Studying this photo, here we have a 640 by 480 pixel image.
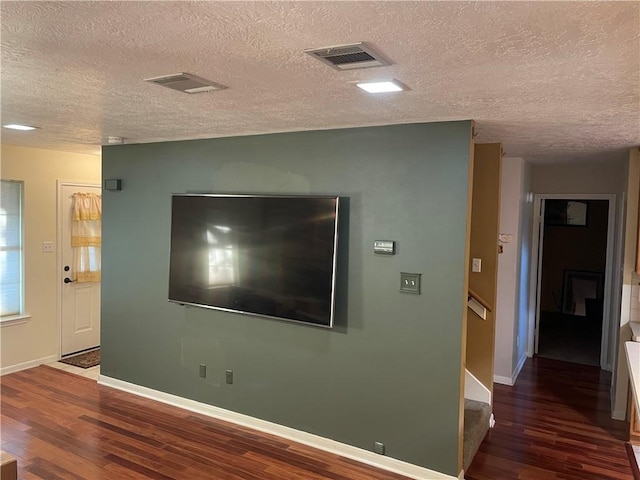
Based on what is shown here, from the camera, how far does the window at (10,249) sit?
5098mm

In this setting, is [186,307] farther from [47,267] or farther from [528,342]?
[528,342]

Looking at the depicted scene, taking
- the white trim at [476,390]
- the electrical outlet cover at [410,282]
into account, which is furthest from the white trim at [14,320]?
the white trim at [476,390]

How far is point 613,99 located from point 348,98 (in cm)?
130

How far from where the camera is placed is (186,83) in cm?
232

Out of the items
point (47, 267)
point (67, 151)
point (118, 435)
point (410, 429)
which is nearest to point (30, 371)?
point (47, 267)

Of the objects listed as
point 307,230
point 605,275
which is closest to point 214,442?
point 307,230

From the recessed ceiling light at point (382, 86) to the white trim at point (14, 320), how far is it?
4.72 meters

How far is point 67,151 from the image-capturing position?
5473 mm

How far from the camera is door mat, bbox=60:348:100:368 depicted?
18.0ft

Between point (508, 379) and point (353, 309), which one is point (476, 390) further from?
point (353, 309)

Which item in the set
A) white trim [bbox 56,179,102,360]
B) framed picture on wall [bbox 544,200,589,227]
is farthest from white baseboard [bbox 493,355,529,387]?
white trim [bbox 56,179,102,360]

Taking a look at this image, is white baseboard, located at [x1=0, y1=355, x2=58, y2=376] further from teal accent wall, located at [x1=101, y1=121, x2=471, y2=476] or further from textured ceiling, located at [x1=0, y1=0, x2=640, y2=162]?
textured ceiling, located at [x1=0, y1=0, x2=640, y2=162]

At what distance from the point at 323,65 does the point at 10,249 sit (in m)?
4.66

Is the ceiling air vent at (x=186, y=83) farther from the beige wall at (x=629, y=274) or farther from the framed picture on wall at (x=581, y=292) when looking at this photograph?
the framed picture on wall at (x=581, y=292)
